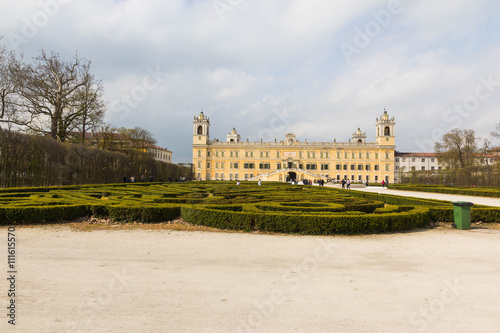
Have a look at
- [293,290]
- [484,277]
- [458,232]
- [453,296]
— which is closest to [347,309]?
[293,290]

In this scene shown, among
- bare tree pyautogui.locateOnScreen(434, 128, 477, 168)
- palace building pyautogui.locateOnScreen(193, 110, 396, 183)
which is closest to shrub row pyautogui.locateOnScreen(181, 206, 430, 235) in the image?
bare tree pyautogui.locateOnScreen(434, 128, 477, 168)

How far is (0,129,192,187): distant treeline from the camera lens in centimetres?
1814

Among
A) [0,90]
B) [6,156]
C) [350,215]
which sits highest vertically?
[0,90]

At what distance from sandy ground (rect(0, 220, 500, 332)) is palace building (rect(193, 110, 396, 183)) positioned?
65.9 m

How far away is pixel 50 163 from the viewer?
20.5 metres

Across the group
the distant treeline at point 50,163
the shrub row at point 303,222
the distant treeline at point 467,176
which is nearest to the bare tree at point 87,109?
the distant treeline at point 50,163

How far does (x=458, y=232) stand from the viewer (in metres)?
8.20

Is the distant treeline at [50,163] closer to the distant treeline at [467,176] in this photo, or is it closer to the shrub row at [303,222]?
the shrub row at [303,222]

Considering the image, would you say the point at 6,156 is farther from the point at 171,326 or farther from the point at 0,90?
the point at 171,326

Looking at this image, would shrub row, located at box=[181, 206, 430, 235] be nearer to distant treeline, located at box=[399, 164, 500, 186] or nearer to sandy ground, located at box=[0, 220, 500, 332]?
sandy ground, located at box=[0, 220, 500, 332]

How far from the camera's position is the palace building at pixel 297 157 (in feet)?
241

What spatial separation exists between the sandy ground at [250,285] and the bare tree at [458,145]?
174 feet

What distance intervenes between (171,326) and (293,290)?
160cm

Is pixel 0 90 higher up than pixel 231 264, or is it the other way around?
pixel 0 90
